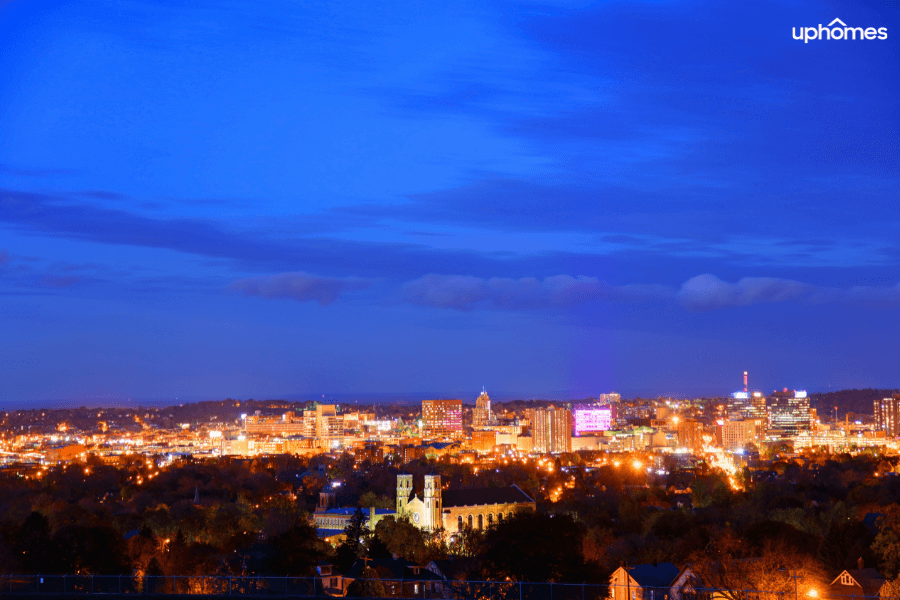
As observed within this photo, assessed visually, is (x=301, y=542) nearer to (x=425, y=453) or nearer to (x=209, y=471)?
(x=209, y=471)

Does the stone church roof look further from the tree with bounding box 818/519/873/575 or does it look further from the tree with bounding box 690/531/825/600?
the tree with bounding box 690/531/825/600

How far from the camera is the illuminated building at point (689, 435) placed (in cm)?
18275

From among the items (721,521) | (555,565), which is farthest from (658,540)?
(555,565)

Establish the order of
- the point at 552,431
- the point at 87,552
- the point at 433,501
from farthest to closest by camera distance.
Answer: the point at 552,431 → the point at 433,501 → the point at 87,552

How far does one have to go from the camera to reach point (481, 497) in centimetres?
5838

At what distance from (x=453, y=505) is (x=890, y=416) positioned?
155907mm

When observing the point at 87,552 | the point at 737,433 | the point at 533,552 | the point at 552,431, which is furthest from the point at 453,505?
the point at 737,433

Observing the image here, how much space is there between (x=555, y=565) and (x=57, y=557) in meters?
14.5

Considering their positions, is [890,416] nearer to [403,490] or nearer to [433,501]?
[403,490]

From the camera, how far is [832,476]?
228 ft

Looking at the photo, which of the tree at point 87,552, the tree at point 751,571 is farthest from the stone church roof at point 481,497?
the tree at point 751,571

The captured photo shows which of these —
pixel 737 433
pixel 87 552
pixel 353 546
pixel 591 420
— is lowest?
pixel 353 546

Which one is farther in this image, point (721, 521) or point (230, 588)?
point (721, 521)

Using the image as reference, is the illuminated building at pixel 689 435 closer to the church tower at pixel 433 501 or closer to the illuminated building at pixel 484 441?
the illuminated building at pixel 484 441
